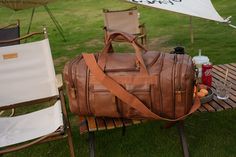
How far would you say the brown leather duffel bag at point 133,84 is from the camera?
9.10ft

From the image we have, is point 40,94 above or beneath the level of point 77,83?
beneath

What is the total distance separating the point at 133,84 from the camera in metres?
2.80

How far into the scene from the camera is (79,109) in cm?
297

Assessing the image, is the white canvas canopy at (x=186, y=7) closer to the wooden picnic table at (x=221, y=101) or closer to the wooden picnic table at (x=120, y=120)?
the wooden picnic table at (x=221, y=101)

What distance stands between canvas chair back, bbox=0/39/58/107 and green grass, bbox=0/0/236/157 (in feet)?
1.87

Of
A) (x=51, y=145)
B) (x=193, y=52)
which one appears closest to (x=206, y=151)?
(x=51, y=145)

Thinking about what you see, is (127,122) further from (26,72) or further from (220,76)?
(220,76)

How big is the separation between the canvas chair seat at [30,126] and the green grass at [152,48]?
52 centimetres

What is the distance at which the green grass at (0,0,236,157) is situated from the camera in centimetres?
348

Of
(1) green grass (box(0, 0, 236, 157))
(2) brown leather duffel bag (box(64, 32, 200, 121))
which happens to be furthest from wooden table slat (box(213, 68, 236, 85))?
(2) brown leather duffel bag (box(64, 32, 200, 121))

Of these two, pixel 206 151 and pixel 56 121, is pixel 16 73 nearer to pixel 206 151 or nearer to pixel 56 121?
pixel 56 121

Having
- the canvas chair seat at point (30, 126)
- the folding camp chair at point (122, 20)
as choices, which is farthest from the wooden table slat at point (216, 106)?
the folding camp chair at point (122, 20)

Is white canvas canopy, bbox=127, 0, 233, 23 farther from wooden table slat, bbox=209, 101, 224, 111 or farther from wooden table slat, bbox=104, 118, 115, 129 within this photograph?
wooden table slat, bbox=104, 118, 115, 129

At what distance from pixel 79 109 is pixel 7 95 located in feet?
2.88
